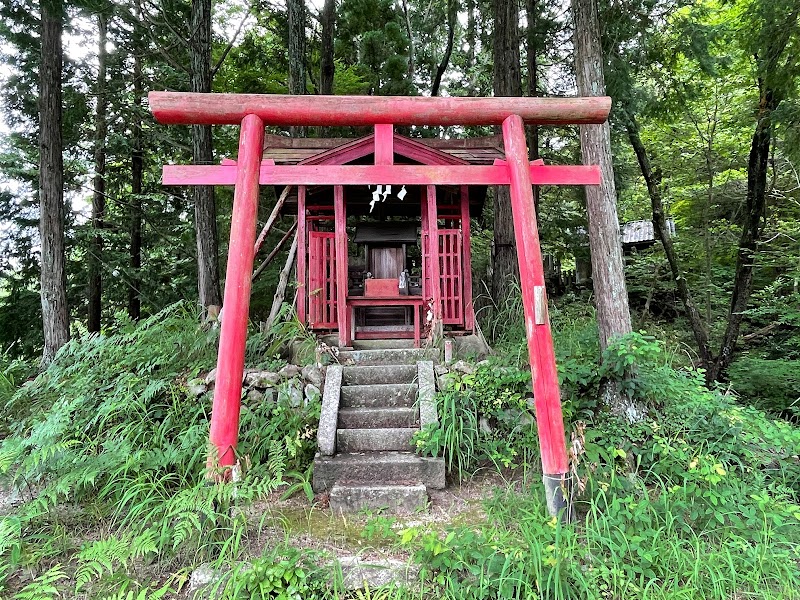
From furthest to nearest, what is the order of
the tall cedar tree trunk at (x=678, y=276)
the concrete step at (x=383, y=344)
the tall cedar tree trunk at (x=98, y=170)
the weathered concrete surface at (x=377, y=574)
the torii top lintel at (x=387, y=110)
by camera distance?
the tall cedar tree trunk at (x=98, y=170) < the tall cedar tree trunk at (x=678, y=276) < the concrete step at (x=383, y=344) < the torii top lintel at (x=387, y=110) < the weathered concrete surface at (x=377, y=574)

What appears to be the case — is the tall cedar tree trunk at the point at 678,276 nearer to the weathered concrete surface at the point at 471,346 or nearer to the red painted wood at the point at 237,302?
the weathered concrete surface at the point at 471,346

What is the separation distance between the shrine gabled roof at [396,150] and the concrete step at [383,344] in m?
2.62

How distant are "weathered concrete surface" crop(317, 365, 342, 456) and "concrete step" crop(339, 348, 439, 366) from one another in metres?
0.46

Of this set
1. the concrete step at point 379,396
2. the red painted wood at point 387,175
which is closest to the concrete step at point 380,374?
the concrete step at point 379,396

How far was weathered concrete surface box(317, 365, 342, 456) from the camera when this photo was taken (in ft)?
14.0

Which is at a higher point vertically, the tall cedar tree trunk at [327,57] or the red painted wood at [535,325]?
the tall cedar tree trunk at [327,57]

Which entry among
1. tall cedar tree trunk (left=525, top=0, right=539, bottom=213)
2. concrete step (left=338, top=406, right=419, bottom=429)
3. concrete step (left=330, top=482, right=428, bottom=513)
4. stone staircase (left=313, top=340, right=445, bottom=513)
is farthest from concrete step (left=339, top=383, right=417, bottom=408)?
tall cedar tree trunk (left=525, top=0, right=539, bottom=213)

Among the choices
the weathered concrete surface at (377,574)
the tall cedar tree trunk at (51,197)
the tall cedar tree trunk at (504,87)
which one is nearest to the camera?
the weathered concrete surface at (377,574)

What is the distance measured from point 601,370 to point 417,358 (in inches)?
89.4

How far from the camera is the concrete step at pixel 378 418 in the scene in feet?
15.4

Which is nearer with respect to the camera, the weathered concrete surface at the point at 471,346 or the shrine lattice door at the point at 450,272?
the weathered concrete surface at the point at 471,346

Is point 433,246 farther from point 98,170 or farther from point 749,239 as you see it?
point 98,170

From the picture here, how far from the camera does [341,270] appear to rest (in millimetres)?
6223

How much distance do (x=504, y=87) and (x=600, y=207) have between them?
16.0 ft
